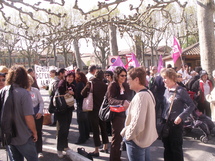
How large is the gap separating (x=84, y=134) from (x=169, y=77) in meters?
2.90

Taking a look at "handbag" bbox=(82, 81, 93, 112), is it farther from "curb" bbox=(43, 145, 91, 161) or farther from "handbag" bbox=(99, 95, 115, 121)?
"curb" bbox=(43, 145, 91, 161)

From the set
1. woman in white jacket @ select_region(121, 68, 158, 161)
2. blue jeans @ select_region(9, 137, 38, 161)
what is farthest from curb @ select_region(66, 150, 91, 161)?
woman in white jacket @ select_region(121, 68, 158, 161)

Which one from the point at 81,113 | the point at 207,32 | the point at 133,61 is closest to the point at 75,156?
the point at 81,113

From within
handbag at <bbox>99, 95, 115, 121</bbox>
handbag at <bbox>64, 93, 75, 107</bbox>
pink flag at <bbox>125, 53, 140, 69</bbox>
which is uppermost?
pink flag at <bbox>125, 53, 140, 69</bbox>

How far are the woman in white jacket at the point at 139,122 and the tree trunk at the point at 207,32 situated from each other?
4433 mm

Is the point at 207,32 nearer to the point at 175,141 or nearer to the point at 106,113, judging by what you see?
the point at 175,141

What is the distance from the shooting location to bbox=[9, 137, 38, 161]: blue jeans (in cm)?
289

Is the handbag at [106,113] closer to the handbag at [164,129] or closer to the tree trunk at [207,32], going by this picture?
the handbag at [164,129]

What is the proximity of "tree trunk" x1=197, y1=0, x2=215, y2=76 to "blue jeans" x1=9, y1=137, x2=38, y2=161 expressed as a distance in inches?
212

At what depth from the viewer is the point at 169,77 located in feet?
11.9

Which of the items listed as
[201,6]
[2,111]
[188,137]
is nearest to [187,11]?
[201,6]

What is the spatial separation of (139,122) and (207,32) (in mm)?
4903

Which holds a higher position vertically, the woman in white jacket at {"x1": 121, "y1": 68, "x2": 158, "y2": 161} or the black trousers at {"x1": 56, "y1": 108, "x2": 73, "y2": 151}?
the woman in white jacket at {"x1": 121, "y1": 68, "x2": 158, "y2": 161}

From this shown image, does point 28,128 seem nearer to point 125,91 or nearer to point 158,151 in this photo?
point 125,91
